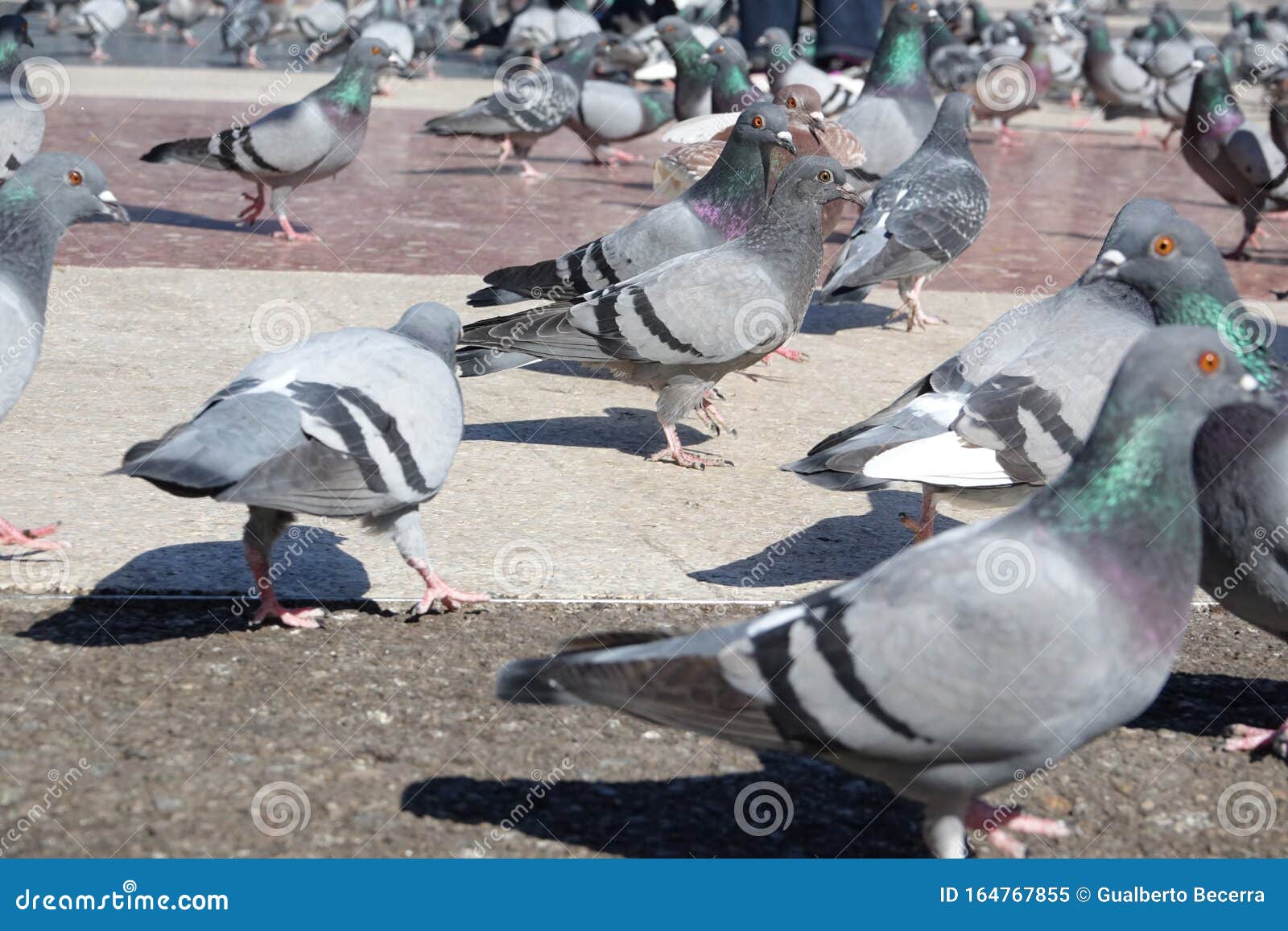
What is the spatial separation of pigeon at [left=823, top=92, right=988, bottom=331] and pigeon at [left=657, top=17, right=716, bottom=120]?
15.1 feet

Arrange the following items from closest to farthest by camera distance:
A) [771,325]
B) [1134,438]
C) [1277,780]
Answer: [1134,438], [1277,780], [771,325]

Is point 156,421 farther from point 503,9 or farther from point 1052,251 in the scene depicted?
point 503,9

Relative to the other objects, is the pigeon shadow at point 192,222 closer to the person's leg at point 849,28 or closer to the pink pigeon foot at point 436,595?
the pink pigeon foot at point 436,595

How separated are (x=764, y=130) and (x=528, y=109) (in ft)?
20.6

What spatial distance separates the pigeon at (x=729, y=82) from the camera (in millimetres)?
11172

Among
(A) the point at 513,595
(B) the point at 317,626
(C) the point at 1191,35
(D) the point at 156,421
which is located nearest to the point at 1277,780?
(A) the point at 513,595

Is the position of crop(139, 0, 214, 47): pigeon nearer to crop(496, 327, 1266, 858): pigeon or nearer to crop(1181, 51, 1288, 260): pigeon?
crop(1181, 51, 1288, 260): pigeon

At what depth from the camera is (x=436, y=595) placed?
4281 mm

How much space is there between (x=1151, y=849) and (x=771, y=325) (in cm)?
287

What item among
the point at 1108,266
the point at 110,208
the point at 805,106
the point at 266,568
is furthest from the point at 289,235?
the point at 1108,266

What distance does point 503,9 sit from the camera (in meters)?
28.4

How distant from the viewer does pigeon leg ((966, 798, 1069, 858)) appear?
3234mm

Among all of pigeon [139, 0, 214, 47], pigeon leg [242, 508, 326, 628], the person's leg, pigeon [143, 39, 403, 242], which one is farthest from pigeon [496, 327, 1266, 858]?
pigeon [139, 0, 214, 47]

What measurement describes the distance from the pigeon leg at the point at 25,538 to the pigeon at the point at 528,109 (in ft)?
28.8
